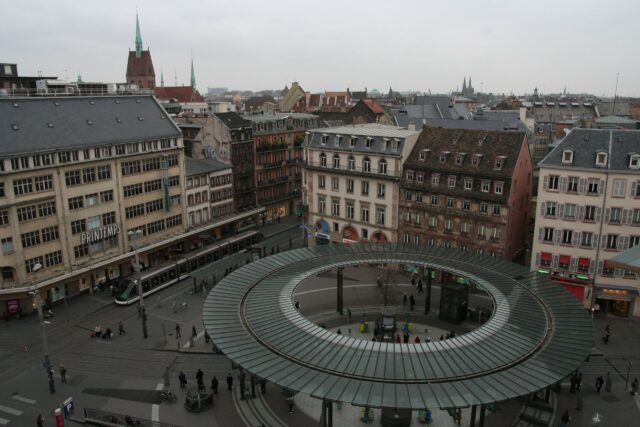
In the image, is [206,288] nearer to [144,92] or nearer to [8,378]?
[8,378]

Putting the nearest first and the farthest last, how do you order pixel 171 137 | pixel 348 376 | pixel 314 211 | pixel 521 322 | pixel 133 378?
pixel 348 376, pixel 521 322, pixel 133 378, pixel 171 137, pixel 314 211

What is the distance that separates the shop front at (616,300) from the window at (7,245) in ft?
247

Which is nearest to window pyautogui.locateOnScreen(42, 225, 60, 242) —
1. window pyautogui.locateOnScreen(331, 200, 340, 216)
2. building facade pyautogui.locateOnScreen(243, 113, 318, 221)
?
window pyautogui.locateOnScreen(331, 200, 340, 216)

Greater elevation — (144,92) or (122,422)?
(144,92)

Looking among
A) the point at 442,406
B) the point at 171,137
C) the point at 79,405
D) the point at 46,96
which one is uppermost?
the point at 46,96

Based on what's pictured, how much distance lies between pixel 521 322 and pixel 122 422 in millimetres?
34978

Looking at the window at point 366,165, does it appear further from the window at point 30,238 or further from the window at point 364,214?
the window at point 30,238

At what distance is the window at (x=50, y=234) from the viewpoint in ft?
233

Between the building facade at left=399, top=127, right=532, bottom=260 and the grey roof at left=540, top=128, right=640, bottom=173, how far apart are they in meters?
6.36

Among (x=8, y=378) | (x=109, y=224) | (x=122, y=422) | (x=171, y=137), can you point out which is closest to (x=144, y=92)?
(x=171, y=137)

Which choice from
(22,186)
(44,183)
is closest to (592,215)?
(44,183)

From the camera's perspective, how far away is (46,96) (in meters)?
78.7

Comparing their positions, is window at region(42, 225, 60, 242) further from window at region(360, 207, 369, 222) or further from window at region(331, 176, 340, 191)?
window at region(360, 207, 369, 222)

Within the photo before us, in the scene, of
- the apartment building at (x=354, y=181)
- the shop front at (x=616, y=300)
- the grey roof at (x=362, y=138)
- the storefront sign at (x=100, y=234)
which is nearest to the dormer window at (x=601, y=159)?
the shop front at (x=616, y=300)
